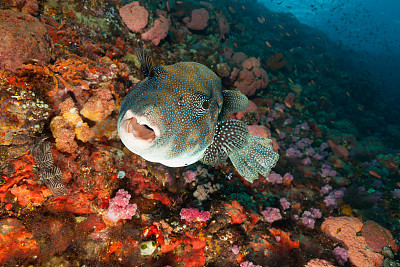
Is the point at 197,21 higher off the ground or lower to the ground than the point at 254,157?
higher

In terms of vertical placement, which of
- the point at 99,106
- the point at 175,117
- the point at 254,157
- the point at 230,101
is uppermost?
the point at 175,117

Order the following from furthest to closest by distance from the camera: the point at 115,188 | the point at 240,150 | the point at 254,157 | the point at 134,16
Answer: the point at 134,16
the point at 115,188
the point at 254,157
the point at 240,150

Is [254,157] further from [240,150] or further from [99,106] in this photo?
[99,106]

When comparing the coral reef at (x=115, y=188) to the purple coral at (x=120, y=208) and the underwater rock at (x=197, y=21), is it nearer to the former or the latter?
the purple coral at (x=120, y=208)

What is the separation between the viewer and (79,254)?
12.9ft

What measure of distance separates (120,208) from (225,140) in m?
2.91

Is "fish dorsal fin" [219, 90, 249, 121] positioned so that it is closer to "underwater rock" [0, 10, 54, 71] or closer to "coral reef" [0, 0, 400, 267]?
"coral reef" [0, 0, 400, 267]

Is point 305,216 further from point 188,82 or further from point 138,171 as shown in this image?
point 188,82

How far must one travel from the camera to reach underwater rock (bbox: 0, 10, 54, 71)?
12.2ft

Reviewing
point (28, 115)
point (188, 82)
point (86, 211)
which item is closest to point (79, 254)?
point (86, 211)

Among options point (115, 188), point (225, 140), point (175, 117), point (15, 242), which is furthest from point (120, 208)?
point (175, 117)

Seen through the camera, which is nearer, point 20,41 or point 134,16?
point 20,41

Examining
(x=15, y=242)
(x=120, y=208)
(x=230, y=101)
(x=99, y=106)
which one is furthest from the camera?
(x=99, y=106)

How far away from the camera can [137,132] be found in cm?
204
